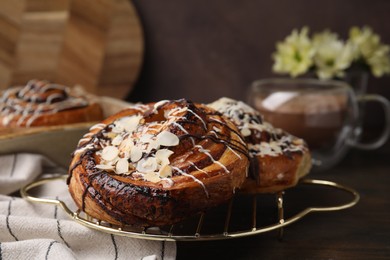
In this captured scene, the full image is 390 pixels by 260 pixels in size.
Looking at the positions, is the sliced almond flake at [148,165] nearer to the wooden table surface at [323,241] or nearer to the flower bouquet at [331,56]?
the wooden table surface at [323,241]

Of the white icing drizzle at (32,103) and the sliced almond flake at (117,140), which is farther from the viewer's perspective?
the white icing drizzle at (32,103)

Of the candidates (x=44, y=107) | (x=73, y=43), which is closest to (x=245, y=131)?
(x=44, y=107)

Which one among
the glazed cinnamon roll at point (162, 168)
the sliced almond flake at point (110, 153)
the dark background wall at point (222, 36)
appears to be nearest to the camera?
the glazed cinnamon roll at point (162, 168)

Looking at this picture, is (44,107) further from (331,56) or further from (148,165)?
(331,56)

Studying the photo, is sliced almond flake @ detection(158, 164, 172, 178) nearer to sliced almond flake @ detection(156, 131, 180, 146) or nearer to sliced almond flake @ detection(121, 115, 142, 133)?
sliced almond flake @ detection(156, 131, 180, 146)

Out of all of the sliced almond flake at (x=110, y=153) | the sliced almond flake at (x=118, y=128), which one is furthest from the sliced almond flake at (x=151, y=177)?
the sliced almond flake at (x=118, y=128)

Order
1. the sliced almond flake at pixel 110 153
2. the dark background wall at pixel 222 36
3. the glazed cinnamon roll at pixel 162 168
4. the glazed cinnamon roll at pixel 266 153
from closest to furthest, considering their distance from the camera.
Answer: the glazed cinnamon roll at pixel 162 168 → the sliced almond flake at pixel 110 153 → the glazed cinnamon roll at pixel 266 153 → the dark background wall at pixel 222 36

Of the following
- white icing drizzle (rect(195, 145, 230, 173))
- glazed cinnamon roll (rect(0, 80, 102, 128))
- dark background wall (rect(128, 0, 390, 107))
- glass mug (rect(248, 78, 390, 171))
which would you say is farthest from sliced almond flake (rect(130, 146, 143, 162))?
dark background wall (rect(128, 0, 390, 107))

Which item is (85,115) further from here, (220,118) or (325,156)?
(325,156)
